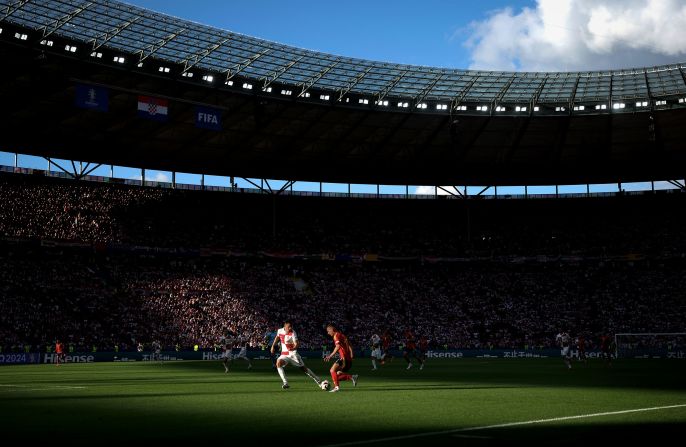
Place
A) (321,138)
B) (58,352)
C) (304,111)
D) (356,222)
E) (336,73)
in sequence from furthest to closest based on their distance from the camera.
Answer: (356,222), (321,138), (304,111), (336,73), (58,352)

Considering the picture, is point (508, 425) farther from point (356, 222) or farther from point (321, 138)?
point (356, 222)

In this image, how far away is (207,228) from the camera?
7462 cm

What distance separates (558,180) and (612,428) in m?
69.4

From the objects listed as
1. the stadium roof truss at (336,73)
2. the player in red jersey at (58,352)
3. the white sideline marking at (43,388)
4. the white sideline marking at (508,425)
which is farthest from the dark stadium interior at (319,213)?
the white sideline marking at (508,425)

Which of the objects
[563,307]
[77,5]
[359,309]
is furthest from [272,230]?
[77,5]

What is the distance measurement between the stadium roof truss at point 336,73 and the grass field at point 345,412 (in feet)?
94.9

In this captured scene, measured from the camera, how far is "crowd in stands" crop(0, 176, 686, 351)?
60844mm

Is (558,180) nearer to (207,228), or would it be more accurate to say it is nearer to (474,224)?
(474,224)

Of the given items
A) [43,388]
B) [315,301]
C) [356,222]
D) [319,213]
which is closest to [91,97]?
[43,388]

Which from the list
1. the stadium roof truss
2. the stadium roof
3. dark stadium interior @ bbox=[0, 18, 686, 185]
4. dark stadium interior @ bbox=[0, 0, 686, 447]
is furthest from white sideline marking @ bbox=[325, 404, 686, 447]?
dark stadium interior @ bbox=[0, 18, 686, 185]

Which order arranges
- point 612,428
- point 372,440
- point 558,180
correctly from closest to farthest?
point 372,440 → point 612,428 → point 558,180

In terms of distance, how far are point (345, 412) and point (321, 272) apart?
59186 millimetres

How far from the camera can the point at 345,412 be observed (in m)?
16.5

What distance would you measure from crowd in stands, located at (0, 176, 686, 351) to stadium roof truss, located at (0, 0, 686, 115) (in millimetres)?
19158
